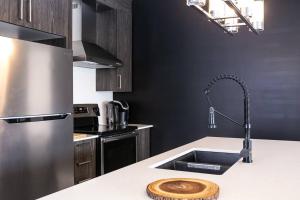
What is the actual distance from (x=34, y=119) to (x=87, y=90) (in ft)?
5.21

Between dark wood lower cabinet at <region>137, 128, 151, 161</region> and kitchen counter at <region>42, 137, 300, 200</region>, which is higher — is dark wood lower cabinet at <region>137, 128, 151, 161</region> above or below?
below

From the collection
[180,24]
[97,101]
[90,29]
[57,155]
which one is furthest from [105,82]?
[57,155]

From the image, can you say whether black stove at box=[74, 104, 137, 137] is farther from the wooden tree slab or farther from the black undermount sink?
the wooden tree slab

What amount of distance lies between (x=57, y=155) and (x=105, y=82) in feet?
5.27

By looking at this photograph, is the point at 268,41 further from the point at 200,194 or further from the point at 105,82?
the point at 200,194

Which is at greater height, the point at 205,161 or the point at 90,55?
the point at 90,55

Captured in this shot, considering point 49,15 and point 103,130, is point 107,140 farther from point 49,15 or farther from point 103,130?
point 49,15

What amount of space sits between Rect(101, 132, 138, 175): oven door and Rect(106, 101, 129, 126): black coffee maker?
0.34 m

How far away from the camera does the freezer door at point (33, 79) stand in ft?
6.59

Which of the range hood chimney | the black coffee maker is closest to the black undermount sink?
the range hood chimney

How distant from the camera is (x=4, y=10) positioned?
2.10 meters

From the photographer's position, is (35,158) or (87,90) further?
(87,90)

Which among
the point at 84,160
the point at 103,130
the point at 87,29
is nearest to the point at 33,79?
the point at 84,160

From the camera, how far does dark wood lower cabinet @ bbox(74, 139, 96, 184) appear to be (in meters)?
2.78
